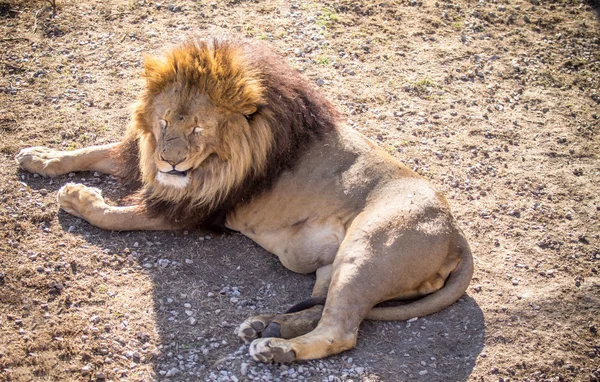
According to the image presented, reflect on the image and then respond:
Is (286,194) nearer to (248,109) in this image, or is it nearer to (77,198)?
(248,109)

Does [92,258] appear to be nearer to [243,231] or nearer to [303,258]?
[243,231]

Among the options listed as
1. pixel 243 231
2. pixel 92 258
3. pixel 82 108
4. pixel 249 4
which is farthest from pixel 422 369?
pixel 249 4

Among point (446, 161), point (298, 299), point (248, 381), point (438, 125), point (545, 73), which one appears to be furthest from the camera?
point (545, 73)

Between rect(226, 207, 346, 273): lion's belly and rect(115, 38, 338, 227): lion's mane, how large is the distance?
186 mm

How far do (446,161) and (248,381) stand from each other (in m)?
2.63

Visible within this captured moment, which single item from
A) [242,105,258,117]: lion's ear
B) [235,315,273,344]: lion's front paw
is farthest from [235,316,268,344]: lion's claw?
[242,105,258,117]: lion's ear

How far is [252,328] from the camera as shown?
3.66 meters

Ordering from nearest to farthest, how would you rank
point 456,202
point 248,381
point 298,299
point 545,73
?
1. point 248,381
2. point 298,299
3. point 456,202
4. point 545,73

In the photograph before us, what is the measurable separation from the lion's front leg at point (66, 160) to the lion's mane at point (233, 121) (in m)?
0.50

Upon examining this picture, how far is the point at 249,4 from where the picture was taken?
6707 mm

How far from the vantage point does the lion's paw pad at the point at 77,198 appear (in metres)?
4.29

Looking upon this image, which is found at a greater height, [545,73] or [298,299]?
[545,73]

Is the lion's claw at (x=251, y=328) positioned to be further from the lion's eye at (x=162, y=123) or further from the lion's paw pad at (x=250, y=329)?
the lion's eye at (x=162, y=123)

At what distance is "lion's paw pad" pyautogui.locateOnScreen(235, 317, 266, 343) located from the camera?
365cm
